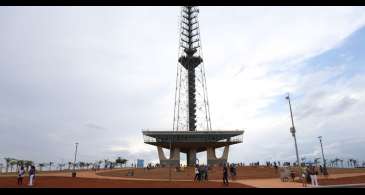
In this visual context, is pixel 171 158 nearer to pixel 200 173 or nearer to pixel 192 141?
pixel 192 141

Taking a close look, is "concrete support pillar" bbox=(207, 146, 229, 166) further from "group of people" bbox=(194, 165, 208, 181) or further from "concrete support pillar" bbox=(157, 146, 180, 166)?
"group of people" bbox=(194, 165, 208, 181)

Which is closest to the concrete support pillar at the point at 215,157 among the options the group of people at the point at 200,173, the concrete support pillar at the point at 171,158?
the concrete support pillar at the point at 171,158

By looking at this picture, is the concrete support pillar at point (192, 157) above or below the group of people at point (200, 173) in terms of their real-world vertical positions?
above

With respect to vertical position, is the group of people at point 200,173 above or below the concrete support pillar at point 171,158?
below

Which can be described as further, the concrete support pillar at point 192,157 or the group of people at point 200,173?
the concrete support pillar at point 192,157

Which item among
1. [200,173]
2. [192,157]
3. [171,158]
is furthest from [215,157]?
[200,173]

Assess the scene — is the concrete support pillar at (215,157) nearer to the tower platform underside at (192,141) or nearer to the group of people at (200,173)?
the tower platform underside at (192,141)

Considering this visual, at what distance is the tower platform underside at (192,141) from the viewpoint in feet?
230

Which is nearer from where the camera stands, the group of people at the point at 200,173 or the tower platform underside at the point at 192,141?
the group of people at the point at 200,173

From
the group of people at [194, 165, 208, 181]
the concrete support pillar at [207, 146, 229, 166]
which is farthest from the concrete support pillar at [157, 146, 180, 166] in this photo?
the group of people at [194, 165, 208, 181]

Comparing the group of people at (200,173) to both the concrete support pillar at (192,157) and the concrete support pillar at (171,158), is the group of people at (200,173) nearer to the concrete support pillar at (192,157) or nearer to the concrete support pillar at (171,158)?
the concrete support pillar at (171,158)

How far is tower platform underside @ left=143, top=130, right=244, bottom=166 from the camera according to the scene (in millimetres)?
70238
